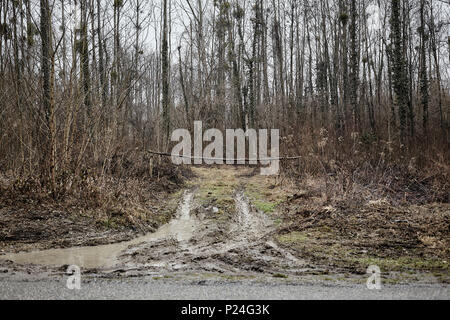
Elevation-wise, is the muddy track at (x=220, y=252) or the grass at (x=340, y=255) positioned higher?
the grass at (x=340, y=255)

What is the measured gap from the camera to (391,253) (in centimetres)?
455

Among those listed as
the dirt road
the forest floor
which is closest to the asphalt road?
the dirt road

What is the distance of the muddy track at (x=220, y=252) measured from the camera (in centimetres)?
413

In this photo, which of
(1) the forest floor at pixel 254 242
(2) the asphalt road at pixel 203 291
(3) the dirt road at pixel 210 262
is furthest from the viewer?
(1) the forest floor at pixel 254 242

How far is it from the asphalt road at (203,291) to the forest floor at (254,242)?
1.04 feet

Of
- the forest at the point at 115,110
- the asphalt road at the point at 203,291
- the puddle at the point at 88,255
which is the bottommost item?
the puddle at the point at 88,255

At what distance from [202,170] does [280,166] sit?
3.97m

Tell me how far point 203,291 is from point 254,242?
2.30 meters

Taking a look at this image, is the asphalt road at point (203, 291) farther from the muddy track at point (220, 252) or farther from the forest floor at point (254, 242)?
the muddy track at point (220, 252)

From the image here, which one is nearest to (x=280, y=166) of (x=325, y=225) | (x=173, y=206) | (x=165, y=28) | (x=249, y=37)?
(x=173, y=206)

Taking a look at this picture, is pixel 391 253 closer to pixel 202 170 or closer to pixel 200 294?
pixel 200 294

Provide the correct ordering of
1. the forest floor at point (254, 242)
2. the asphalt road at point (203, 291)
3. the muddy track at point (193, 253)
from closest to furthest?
1. the asphalt road at point (203, 291)
2. the forest floor at point (254, 242)
3. the muddy track at point (193, 253)

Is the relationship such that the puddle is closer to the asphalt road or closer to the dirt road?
the dirt road

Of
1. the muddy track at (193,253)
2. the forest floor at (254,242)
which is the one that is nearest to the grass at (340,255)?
the forest floor at (254,242)
